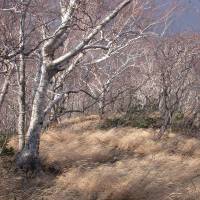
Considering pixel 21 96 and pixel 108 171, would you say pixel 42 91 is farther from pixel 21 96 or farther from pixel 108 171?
pixel 108 171

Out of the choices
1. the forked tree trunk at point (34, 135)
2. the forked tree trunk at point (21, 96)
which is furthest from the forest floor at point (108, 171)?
the forked tree trunk at point (21, 96)

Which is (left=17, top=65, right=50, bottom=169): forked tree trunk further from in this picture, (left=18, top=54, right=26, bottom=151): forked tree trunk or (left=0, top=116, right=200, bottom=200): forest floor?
(left=18, top=54, right=26, bottom=151): forked tree trunk

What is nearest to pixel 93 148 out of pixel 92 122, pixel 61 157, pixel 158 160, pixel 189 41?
pixel 61 157

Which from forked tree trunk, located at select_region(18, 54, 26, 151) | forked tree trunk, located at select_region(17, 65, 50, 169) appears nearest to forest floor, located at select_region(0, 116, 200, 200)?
forked tree trunk, located at select_region(17, 65, 50, 169)

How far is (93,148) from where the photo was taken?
10.7 m

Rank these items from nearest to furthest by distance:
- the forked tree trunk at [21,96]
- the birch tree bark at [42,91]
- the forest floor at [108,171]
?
the forest floor at [108,171]
the birch tree bark at [42,91]
the forked tree trunk at [21,96]

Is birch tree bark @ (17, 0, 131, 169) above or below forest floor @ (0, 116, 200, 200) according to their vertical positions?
above

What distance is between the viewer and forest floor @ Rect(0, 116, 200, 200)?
7.36 meters

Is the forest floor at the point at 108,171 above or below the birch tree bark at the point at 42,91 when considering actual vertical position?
below

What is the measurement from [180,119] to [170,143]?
434cm

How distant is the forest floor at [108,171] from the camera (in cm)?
736

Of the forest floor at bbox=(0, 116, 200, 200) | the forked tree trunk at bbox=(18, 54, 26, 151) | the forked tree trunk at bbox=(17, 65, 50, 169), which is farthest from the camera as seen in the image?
the forked tree trunk at bbox=(18, 54, 26, 151)

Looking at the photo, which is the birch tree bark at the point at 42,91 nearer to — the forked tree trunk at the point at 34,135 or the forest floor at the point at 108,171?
the forked tree trunk at the point at 34,135

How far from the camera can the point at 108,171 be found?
8320 mm
